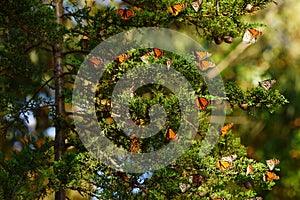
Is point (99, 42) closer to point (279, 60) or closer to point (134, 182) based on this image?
point (134, 182)

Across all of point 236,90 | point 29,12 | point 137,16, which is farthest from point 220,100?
point 29,12

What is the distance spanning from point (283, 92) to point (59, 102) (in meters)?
3.93

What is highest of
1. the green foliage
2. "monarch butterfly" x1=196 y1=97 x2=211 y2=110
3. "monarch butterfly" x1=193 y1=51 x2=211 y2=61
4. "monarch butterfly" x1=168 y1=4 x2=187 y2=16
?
"monarch butterfly" x1=168 y1=4 x2=187 y2=16

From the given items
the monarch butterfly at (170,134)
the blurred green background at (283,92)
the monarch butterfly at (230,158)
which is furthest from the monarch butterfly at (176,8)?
the blurred green background at (283,92)

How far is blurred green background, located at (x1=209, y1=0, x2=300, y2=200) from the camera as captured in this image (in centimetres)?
738

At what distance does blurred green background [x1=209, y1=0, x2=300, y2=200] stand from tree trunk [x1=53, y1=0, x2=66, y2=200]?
143 inches

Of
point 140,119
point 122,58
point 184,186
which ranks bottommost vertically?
point 184,186

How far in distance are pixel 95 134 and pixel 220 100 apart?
0.85 m

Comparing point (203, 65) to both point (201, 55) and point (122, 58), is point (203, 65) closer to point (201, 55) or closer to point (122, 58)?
point (201, 55)

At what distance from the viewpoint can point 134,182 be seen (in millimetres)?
3605

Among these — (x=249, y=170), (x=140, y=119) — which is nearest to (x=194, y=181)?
(x=249, y=170)

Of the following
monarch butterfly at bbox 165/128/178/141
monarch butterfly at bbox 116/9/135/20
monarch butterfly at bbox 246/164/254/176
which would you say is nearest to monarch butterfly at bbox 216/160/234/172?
monarch butterfly at bbox 246/164/254/176

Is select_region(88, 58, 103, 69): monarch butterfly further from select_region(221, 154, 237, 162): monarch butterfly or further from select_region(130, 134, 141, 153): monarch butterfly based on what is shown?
select_region(221, 154, 237, 162): monarch butterfly

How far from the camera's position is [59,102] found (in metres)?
4.09
